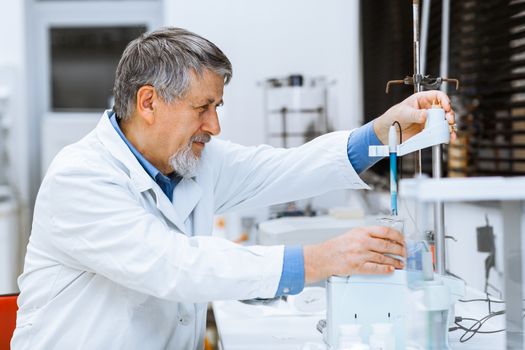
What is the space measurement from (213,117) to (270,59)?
201 cm

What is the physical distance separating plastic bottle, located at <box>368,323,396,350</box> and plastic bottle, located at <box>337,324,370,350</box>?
17 mm

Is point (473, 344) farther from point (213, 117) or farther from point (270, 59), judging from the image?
point (270, 59)

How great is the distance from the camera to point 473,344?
126 cm

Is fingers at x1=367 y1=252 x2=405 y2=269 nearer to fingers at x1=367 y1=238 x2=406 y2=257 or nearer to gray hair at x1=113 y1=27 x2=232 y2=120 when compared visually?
fingers at x1=367 y1=238 x2=406 y2=257

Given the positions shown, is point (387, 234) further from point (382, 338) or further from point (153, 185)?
point (153, 185)

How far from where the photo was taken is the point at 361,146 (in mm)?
1558

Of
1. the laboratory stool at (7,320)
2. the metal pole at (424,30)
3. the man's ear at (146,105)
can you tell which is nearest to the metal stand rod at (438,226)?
the man's ear at (146,105)

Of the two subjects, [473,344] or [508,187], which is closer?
[508,187]

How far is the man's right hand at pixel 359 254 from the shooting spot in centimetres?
115

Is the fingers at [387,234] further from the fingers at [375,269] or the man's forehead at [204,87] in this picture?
the man's forehead at [204,87]

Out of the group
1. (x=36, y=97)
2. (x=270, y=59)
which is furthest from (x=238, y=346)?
(x=36, y=97)

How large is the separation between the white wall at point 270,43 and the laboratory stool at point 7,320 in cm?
190

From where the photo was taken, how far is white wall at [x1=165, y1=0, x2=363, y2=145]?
134 inches

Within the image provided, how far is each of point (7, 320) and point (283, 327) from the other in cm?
67
